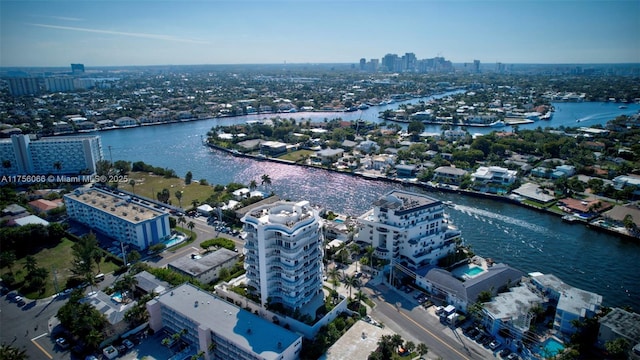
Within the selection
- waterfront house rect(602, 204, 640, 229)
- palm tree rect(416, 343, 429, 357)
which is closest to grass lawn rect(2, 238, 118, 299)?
palm tree rect(416, 343, 429, 357)

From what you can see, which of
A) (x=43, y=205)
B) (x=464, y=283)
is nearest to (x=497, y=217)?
(x=464, y=283)

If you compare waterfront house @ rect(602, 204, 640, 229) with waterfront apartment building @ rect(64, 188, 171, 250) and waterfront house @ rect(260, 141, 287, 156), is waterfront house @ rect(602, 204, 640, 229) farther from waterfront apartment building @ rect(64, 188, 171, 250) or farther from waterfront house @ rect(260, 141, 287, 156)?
waterfront house @ rect(260, 141, 287, 156)

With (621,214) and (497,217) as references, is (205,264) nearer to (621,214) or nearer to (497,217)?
(497,217)

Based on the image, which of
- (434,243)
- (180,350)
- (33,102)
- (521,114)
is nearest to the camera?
(180,350)

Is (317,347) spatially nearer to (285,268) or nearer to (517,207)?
(285,268)

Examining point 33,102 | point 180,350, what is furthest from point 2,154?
point 33,102

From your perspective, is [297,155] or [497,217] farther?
[297,155]
